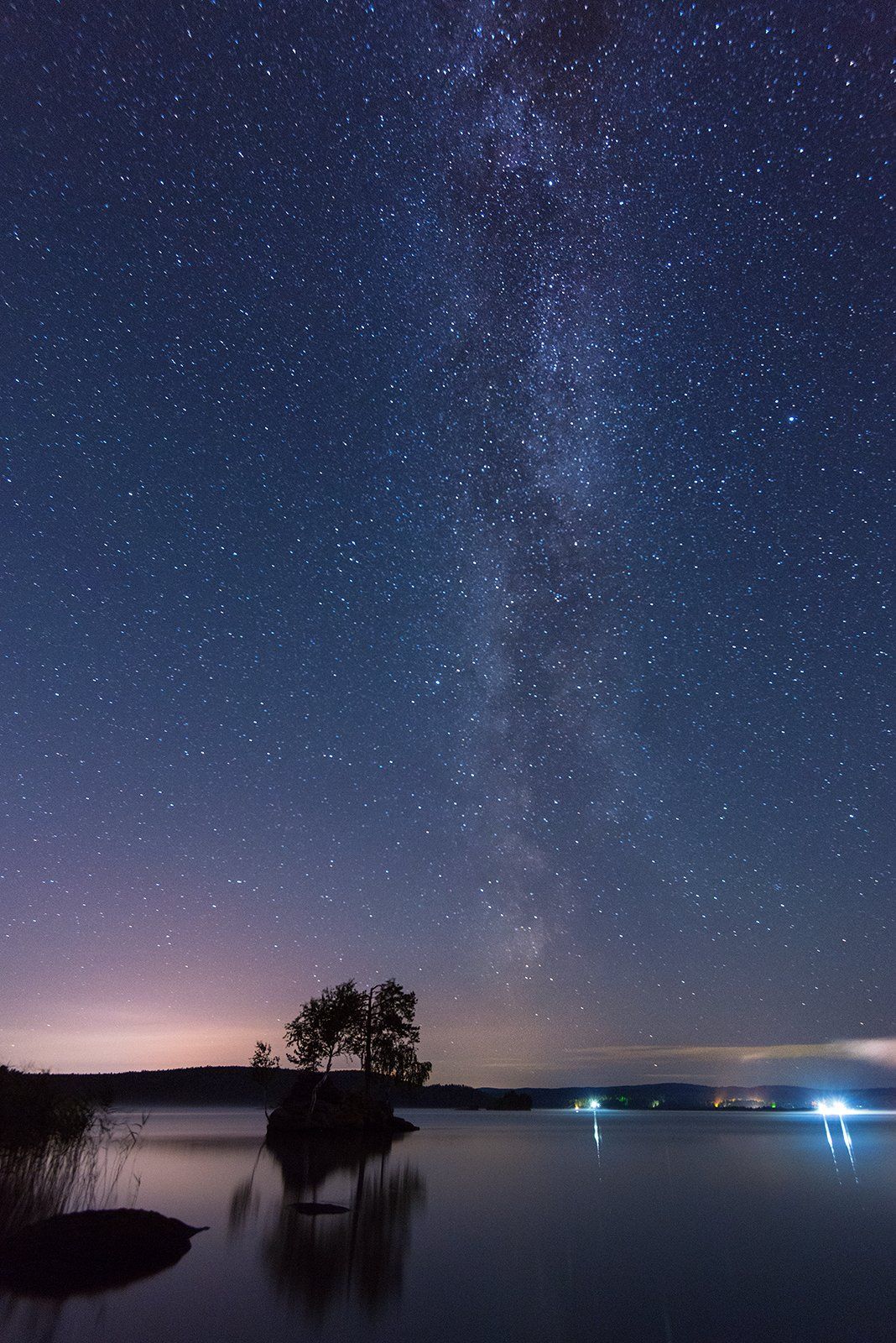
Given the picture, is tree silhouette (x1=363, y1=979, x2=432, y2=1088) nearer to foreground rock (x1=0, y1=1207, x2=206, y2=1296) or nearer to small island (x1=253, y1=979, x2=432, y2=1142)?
small island (x1=253, y1=979, x2=432, y2=1142)

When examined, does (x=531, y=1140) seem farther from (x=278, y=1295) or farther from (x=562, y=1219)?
(x=278, y=1295)

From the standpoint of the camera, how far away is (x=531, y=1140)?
7638 centimetres

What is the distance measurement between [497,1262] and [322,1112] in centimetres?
5443

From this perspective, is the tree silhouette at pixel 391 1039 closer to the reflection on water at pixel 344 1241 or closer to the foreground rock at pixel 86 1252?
the reflection on water at pixel 344 1241

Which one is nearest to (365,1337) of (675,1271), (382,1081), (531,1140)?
(675,1271)

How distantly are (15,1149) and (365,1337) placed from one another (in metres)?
12.2

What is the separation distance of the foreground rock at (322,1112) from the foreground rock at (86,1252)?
166ft

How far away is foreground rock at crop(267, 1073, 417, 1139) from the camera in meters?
65.1

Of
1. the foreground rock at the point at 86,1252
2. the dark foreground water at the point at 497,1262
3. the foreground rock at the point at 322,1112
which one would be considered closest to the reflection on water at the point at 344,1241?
the dark foreground water at the point at 497,1262

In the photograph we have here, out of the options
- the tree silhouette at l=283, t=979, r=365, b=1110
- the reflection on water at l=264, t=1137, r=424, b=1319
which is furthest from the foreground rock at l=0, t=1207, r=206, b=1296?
the tree silhouette at l=283, t=979, r=365, b=1110

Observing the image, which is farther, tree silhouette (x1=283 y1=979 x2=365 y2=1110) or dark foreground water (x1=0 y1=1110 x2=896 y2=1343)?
tree silhouette (x1=283 y1=979 x2=365 y2=1110)

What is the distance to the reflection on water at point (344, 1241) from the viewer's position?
616 inches

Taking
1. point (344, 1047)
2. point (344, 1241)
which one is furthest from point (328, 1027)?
point (344, 1241)

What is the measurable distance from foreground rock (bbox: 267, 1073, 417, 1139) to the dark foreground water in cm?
2639
